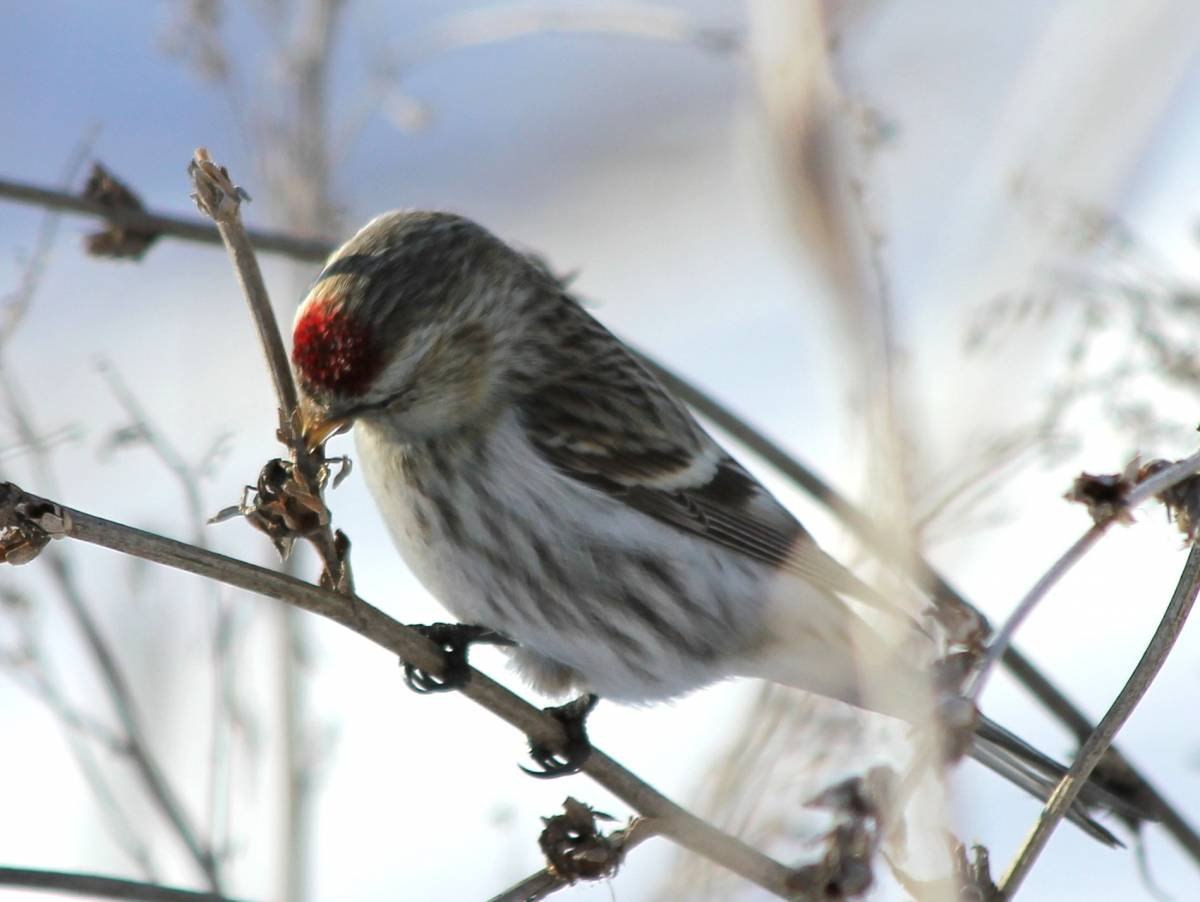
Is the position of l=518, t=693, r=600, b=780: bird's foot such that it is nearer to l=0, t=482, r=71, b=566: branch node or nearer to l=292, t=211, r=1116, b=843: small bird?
l=292, t=211, r=1116, b=843: small bird

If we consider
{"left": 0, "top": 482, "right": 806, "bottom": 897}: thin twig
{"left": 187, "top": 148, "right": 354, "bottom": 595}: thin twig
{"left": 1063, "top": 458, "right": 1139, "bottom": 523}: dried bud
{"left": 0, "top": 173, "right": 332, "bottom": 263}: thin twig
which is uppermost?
{"left": 0, "top": 173, "right": 332, "bottom": 263}: thin twig

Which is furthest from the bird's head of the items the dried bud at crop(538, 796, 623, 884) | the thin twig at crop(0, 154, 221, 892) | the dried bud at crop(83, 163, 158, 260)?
the dried bud at crop(538, 796, 623, 884)

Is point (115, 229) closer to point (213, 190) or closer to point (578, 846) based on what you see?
point (213, 190)

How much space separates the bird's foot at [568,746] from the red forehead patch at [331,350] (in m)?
0.62

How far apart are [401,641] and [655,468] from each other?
124 cm

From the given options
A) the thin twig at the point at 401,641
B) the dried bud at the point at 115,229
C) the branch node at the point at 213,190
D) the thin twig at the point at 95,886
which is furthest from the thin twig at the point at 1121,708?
the dried bud at the point at 115,229

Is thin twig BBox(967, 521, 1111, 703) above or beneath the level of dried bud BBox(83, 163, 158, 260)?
beneath

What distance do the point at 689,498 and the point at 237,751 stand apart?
1000 millimetres

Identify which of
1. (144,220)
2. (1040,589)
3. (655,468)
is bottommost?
(1040,589)

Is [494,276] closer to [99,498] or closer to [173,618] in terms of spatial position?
[173,618]

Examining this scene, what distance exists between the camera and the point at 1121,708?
147cm

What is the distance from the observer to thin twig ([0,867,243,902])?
1.52 meters

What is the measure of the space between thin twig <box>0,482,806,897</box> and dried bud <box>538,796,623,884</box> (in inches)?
2.9

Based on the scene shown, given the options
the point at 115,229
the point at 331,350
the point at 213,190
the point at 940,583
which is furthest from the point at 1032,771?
the point at 115,229
